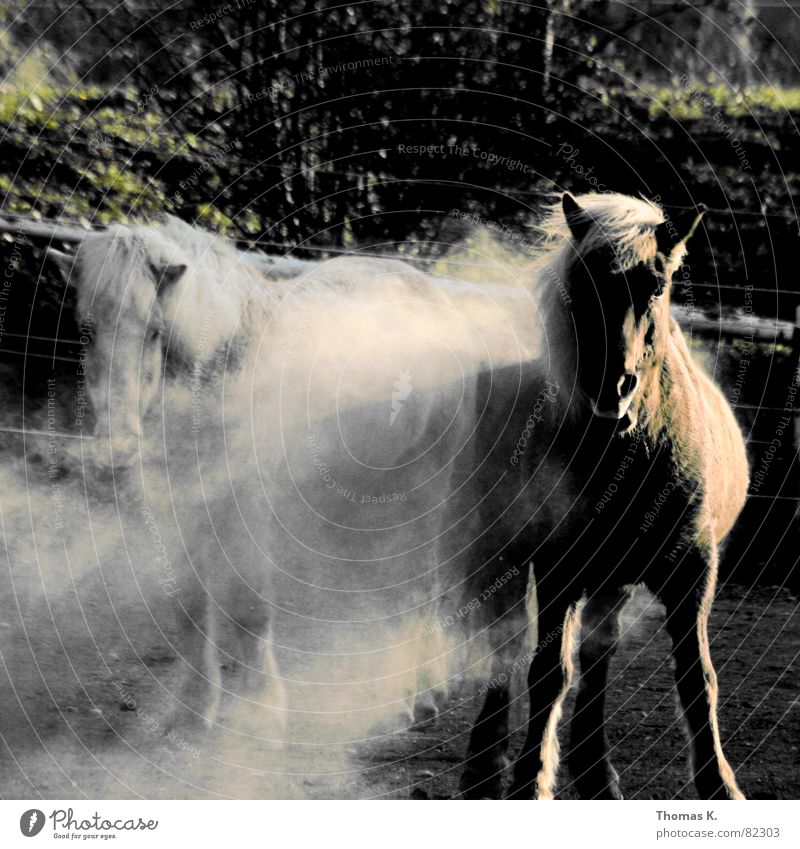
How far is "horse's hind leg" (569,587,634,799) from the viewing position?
7.77ft

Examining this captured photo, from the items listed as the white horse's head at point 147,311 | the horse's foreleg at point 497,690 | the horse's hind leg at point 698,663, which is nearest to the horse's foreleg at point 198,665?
the white horse's head at point 147,311

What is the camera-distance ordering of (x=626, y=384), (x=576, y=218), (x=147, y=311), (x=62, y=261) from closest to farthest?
(x=626, y=384) → (x=576, y=218) → (x=147, y=311) → (x=62, y=261)

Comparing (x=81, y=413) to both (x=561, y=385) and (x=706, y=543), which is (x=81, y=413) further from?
(x=706, y=543)

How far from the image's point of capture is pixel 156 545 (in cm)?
242

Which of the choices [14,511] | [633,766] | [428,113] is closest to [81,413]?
[14,511]

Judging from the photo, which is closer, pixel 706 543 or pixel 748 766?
pixel 706 543

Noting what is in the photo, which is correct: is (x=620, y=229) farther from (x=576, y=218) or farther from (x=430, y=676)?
(x=430, y=676)

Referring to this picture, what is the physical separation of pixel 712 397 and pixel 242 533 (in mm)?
1334

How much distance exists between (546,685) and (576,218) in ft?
3.88

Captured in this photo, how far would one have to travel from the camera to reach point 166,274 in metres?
2.33

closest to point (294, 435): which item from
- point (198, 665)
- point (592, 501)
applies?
point (198, 665)

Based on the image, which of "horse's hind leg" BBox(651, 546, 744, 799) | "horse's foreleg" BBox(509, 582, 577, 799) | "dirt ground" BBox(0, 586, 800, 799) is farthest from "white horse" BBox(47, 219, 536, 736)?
"horse's hind leg" BBox(651, 546, 744, 799)

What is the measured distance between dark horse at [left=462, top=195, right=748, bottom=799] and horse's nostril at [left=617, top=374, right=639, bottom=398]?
11 millimetres

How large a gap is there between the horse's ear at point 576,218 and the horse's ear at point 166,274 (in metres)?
1.01
